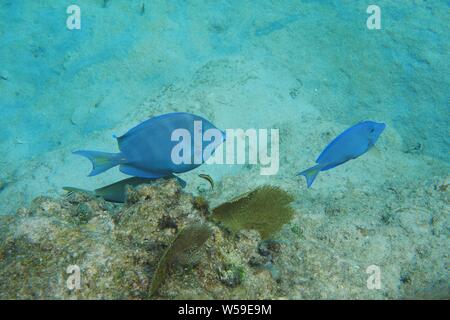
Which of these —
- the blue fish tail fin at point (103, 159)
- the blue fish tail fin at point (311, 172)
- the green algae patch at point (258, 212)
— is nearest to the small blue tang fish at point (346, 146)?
the blue fish tail fin at point (311, 172)

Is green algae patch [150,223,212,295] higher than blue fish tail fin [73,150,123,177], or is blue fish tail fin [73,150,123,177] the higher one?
blue fish tail fin [73,150,123,177]

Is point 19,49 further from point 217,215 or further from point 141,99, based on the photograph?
point 217,215

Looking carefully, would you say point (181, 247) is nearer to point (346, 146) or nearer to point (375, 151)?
point (346, 146)

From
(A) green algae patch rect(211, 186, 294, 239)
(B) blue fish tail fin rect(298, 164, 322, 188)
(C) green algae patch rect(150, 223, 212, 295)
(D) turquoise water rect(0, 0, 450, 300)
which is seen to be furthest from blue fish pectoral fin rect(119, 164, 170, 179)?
(B) blue fish tail fin rect(298, 164, 322, 188)

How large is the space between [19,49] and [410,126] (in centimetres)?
758

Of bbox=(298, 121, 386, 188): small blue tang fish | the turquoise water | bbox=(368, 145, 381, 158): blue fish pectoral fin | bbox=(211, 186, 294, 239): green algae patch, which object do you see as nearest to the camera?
bbox=(211, 186, 294, 239): green algae patch

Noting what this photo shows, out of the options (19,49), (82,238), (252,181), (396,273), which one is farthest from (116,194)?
(19,49)

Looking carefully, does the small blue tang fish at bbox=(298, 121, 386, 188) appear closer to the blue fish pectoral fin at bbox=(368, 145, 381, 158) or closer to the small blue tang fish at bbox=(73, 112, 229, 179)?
the blue fish pectoral fin at bbox=(368, 145, 381, 158)

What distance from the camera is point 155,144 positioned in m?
2.75

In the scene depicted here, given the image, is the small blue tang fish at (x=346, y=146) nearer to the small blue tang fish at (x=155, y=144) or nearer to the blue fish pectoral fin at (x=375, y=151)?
the blue fish pectoral fin at (x=375, y=151)

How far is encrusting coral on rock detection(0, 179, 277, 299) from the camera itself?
2.00 m

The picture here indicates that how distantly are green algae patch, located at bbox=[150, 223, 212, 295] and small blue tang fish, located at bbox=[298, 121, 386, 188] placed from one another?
111cm

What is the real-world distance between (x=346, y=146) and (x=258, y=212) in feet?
3.07

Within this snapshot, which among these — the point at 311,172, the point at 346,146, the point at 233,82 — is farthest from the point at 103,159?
the point at 233,82
